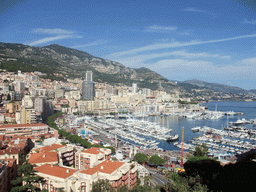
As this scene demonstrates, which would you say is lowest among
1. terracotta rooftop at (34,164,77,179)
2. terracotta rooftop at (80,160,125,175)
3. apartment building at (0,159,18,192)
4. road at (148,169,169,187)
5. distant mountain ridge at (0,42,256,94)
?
road at (148,169,169,187)

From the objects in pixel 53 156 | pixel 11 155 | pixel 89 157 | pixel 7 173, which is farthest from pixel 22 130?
pixel 89 157

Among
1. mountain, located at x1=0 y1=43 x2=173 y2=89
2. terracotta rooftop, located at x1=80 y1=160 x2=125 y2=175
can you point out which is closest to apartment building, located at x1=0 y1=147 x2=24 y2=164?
terracotta rooftop, located at x1=80 y1=160 x2=125 y2=175

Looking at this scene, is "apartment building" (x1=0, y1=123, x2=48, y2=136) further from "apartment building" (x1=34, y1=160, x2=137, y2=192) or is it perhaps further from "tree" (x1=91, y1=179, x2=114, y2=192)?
"tree" (x1=91, y1=179, x2=114, y2=192)

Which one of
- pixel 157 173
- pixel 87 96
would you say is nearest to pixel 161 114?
pixel 87 96

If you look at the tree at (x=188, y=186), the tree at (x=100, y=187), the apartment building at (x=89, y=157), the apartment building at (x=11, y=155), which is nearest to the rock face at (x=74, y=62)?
the apartment building at (x=11, y=155)

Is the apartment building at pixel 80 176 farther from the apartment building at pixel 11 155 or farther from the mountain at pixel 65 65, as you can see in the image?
the mountain at pixel 65 65

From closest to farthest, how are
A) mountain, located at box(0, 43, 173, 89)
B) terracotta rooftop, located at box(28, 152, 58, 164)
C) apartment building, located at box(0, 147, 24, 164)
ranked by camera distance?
1. terracotta rooftop, located at box(28, 152, 58, 164)
2. apartment building, located at box(0, 147, 24, 164)
3. mountain, located at box(0, 43, 173, 89)

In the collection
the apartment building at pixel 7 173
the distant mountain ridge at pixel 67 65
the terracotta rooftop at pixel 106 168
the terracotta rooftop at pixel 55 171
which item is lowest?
the apartment building at pixel 7 173
